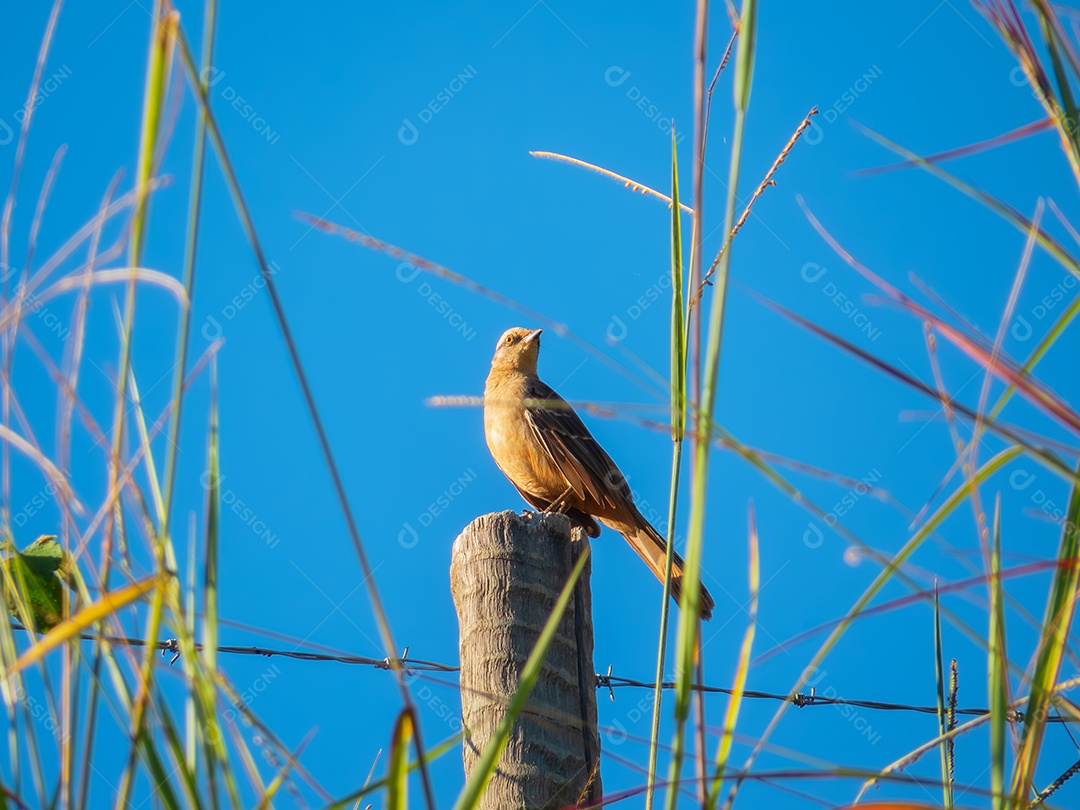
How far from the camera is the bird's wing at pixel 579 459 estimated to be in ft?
20.6

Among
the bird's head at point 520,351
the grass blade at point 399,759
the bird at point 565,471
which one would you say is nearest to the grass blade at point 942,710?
the grass blade at point 399,759

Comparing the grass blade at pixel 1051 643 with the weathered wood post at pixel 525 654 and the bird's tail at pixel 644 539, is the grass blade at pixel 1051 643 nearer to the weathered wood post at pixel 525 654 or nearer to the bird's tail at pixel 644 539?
the weathered wood post at pixel 525 654

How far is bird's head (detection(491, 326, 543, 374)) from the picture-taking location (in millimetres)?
7641

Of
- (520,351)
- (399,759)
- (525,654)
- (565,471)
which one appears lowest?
(399,759)

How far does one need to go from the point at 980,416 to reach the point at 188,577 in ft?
2.98

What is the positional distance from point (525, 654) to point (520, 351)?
5.12 m

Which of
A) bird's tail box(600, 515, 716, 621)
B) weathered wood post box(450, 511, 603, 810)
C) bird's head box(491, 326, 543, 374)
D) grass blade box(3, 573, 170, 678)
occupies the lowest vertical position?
grass blade box(3, 573, 170, 678)

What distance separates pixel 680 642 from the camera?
1080 millimetres

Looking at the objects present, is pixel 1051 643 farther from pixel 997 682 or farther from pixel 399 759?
pixel 399 759

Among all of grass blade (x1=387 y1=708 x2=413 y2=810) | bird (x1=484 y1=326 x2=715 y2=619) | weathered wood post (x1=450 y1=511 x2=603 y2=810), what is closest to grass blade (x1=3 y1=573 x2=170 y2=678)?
grass blade (x1=387 y1=708 x2=413 y2=810)

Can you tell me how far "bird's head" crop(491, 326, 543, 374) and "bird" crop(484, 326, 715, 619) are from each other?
525 millimetres

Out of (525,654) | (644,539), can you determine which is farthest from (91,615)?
(644,539)

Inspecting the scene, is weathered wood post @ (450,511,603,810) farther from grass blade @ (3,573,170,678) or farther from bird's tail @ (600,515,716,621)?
bird's tail @ (600,515,716,621)

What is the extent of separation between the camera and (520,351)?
7.66 meters
